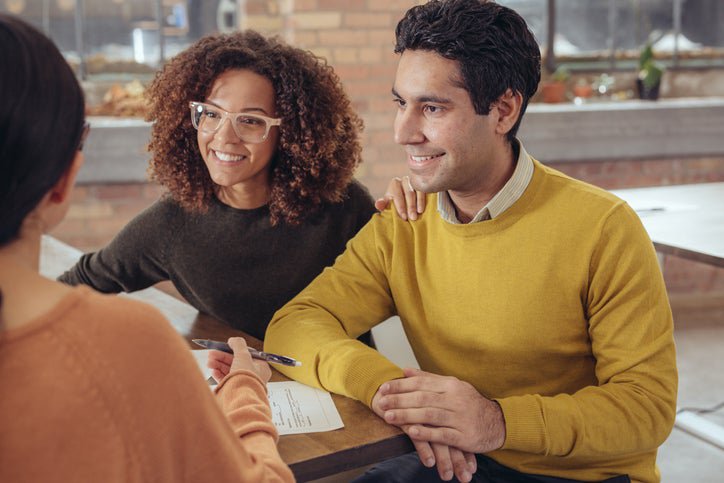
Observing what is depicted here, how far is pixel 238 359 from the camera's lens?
142 cm

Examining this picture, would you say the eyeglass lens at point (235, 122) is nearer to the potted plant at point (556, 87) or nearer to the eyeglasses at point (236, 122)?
the eyeglasses at point (236, 122)

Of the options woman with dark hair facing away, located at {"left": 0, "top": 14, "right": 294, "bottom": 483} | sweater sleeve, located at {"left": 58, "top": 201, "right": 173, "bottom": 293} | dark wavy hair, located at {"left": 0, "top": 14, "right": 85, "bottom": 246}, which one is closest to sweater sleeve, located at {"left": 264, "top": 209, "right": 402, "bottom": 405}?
sweater sleeve, located at {"left": 58, "top": 201, "right": 173, "bottom": 293}

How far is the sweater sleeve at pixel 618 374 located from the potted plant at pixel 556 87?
12.2 feet

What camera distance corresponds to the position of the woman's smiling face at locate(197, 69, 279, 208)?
82.0 inches

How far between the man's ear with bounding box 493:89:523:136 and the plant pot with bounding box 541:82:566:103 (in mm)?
3558

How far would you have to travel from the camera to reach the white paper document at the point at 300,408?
1452 mm

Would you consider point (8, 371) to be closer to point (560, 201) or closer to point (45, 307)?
point (45, 307)

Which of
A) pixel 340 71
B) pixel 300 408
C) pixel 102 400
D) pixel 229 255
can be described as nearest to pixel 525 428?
pixel 300 408

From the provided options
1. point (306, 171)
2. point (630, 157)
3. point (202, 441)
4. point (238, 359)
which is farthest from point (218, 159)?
point (630, 157)

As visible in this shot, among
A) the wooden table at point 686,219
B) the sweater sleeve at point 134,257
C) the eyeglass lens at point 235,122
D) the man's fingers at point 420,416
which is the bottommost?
the man's fingers at point 420,416

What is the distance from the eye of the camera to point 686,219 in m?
3.03

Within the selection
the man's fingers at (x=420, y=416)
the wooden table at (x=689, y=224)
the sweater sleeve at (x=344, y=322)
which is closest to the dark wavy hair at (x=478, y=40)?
the sweater sleeve at (x=344, y=322)

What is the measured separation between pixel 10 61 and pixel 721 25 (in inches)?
218

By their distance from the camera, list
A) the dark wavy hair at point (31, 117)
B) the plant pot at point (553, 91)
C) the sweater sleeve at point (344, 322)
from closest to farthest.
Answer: the dark wavy hair at point (31, 117) → the sweater sleeve at point (344, 322) → the plant pot at point (553, 91)
